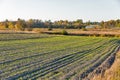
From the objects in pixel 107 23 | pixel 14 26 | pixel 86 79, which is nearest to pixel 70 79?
pixel 86 79

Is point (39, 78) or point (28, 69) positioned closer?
point (39, 78)

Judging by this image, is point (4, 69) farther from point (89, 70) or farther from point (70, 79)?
point (89, 70)

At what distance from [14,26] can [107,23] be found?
230ft

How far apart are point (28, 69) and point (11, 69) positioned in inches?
Result: 36.1

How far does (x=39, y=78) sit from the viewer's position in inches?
461

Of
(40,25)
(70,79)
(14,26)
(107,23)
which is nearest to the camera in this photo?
(70,79)

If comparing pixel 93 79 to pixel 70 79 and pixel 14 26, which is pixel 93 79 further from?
pixel 14 26

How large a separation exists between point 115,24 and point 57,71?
148825 millimetres

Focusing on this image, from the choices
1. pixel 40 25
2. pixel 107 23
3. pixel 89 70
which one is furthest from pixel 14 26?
pixel 89 70

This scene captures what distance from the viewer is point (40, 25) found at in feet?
418

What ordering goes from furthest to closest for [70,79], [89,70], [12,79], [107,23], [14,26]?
1. [107,23]
2. [14,26]
3. [89,70]
4. [70,79]
5. [12,79]

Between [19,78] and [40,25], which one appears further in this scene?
[40,25]

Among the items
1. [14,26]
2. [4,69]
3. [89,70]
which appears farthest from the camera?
[14,26]

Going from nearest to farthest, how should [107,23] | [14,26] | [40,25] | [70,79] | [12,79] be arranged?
[12,79]
[70,79]
[14,26]
[40,25]
[107,23]
